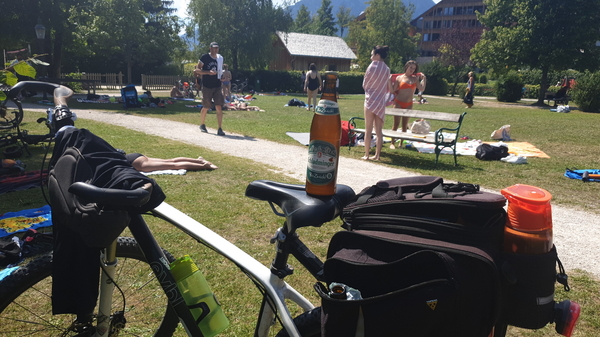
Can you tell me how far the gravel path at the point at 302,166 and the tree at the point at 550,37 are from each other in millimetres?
27264

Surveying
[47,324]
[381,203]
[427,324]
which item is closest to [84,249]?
[47,324]

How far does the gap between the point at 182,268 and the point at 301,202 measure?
0.57m

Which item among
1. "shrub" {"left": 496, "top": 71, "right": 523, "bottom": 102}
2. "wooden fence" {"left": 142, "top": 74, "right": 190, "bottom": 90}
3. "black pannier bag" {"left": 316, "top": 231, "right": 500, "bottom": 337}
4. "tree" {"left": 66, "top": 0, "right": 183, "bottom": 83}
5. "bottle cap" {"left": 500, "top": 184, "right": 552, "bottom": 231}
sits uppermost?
"tree" {"left": 66, "top": 0, "right": 183, "bottom": 83}

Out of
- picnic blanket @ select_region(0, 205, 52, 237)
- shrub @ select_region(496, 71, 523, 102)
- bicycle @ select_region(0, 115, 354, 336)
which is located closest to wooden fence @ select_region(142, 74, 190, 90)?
shrub @ select_region(496, 71, 523, 102)

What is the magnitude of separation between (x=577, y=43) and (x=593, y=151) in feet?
74.6

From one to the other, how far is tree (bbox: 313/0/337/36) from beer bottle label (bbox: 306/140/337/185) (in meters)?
105

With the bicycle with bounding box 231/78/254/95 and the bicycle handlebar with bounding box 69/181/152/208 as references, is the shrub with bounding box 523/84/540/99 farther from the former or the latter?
the bicycle handlebar with bounding box 69/181/152/208

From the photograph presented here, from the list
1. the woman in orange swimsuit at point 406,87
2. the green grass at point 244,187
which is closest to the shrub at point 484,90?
the green grass at point 244,187

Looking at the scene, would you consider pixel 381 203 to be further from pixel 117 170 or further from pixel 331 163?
pixel 117 170

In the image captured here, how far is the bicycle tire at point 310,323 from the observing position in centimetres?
171

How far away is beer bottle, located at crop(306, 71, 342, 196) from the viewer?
1677 mm

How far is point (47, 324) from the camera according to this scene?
239cm

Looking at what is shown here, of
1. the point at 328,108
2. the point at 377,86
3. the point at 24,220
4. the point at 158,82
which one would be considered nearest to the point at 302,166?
the point at 377,86

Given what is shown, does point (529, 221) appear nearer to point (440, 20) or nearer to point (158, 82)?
point (158, 82)
